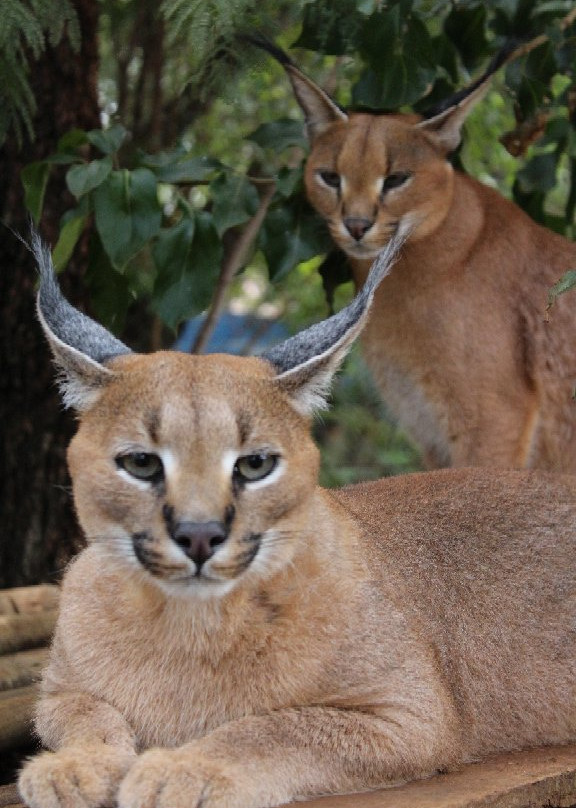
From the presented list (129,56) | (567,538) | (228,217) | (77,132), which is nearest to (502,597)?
(567,538)

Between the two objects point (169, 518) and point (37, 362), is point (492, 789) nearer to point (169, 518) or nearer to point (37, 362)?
point (169, 518)

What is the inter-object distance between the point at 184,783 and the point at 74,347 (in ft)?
3.71

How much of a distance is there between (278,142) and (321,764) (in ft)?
11.0

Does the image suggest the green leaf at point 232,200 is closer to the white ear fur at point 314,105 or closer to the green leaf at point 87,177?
the green leaf at point 87,177

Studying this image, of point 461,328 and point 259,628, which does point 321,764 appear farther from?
point 461,328

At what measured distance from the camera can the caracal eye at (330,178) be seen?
597 cm

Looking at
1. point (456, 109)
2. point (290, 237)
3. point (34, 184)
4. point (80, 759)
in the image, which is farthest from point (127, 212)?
point (80, 759)

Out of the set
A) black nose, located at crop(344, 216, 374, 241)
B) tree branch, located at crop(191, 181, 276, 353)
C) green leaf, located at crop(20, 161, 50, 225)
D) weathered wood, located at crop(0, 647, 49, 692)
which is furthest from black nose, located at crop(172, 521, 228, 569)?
tree branch, located at crop(191, 181, 276, 353)

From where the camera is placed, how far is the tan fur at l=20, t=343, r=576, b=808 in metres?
3.18

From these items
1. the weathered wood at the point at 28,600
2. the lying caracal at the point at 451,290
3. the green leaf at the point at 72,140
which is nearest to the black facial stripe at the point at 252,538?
the weathered wood at the point at 28,600

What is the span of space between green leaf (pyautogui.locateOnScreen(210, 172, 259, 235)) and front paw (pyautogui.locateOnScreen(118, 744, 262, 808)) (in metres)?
A: 2.69

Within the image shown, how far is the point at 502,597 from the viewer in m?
4.09

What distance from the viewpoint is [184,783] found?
3125 millimetres

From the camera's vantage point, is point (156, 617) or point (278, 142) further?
point (278, 142)
